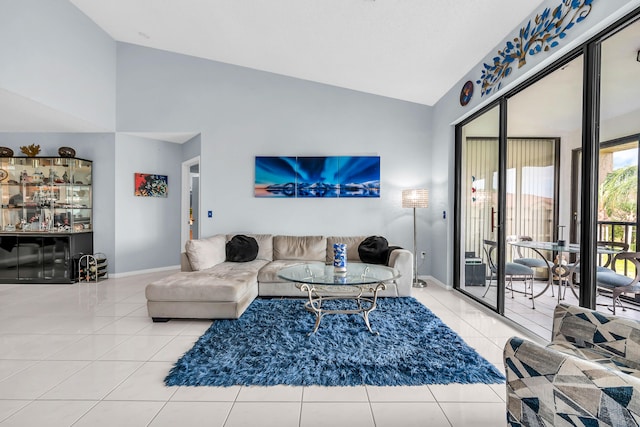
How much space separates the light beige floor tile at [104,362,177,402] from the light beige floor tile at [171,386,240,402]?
60 mm

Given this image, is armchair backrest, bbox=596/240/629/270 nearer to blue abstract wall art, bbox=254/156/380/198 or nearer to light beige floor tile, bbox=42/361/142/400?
blue abstract wall art, bbox=254/156/380/198

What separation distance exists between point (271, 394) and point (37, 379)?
1.65 metres

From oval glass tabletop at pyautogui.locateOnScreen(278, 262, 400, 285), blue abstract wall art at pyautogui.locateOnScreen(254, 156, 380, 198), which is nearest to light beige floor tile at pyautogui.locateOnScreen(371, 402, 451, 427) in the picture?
oval glass tabletop at pyautogui.locateOnScreen(278, 262, 400, 285)

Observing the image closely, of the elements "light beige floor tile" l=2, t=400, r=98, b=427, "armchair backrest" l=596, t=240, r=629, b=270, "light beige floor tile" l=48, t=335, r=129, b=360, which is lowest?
"light beige floor tile" l=2, t=400, r=98, b=427

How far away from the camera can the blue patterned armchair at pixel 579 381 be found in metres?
0.90

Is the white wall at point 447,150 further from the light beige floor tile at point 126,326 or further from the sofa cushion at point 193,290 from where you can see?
the light beige floor tile at point 126,326

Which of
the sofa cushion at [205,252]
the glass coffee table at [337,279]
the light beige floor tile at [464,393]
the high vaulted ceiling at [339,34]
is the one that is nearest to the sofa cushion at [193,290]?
the glass coffee table at [337,279]

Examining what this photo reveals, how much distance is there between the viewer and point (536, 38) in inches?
106

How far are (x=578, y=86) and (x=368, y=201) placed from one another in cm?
303

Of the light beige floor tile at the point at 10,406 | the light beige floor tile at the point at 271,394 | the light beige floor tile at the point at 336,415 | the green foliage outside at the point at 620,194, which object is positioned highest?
the green foliage outside at the point at 620,194

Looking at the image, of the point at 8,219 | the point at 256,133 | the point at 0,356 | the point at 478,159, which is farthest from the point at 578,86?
the point at 8,219

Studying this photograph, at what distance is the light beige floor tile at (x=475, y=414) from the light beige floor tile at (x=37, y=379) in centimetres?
253

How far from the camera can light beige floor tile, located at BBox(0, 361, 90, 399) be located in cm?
199

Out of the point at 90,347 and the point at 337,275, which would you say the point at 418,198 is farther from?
the point at 90,347
